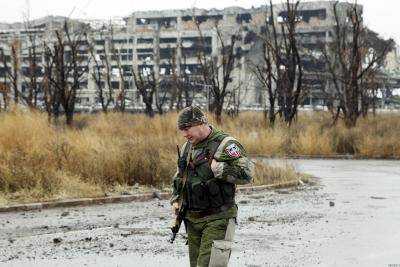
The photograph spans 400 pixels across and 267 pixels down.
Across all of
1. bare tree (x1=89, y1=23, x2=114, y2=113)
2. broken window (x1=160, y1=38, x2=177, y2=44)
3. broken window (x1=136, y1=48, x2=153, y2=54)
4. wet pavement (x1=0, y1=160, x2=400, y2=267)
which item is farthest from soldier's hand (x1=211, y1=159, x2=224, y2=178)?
broken window (x1=160, y1=38, x2=177, y2=44)

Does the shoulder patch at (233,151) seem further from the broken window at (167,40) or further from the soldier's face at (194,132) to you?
the broken window at (167,40)

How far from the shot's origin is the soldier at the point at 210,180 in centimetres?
562

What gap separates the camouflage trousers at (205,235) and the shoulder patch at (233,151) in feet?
1.78

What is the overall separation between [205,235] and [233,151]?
71 centimetres

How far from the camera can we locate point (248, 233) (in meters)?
10.2

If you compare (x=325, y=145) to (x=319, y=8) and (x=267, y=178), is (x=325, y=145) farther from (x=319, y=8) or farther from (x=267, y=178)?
(x=319, y=8)

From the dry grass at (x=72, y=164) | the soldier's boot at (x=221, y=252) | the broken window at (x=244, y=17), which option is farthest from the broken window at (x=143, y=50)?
the soldier's boot at (x=221, y=252)

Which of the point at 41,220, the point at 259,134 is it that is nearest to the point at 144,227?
the point at 41,220

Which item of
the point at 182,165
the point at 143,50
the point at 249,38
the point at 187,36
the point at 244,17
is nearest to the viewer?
the point at 182,165

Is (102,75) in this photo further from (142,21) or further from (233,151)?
(233,151)

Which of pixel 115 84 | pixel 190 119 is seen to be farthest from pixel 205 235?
pixel 115 84

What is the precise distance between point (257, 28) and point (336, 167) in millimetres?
89169

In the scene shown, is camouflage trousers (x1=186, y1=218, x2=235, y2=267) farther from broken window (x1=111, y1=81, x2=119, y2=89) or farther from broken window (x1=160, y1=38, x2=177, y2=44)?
broken window (x1=160, y1=38, x2=177, y2=44)

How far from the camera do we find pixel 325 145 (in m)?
27.0
